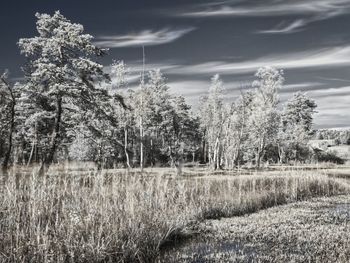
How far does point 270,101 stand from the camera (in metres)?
53.1

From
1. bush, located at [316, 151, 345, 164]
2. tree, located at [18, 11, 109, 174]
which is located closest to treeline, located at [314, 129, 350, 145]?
bush, located at [316, 151, 345, 164]

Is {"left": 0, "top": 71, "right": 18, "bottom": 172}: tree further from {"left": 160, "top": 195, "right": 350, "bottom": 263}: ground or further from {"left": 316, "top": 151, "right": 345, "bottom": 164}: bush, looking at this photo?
{"left": 316, "top": 151, "right": 345, "bottom": 164}: bush

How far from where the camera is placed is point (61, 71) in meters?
25.2

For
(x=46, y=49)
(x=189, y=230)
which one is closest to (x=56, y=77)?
(x=46, y=49)

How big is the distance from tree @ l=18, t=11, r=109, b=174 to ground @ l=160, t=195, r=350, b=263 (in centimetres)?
1572

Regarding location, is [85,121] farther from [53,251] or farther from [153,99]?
[153,99]

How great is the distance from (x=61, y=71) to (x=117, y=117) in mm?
26766

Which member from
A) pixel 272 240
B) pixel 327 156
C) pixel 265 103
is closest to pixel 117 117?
pixel 265 103

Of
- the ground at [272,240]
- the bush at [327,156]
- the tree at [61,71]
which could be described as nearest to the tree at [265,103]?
the bush at [327,156]

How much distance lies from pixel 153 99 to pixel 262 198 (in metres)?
39.1

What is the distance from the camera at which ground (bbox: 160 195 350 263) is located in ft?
24.5

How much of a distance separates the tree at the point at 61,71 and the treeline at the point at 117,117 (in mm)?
61

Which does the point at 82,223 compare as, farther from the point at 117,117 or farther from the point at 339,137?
the point at 339,137

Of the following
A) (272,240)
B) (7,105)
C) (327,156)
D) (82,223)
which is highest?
(7,105)
